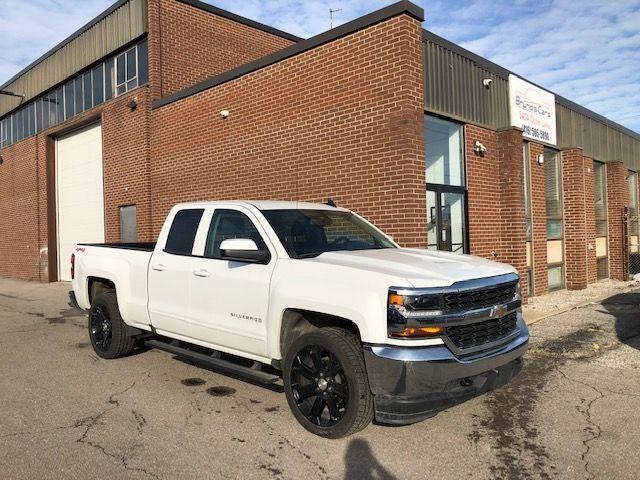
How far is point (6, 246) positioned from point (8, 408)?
62.0 ft

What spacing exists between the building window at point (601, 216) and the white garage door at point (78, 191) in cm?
1403

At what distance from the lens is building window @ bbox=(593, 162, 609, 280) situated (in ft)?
48.8

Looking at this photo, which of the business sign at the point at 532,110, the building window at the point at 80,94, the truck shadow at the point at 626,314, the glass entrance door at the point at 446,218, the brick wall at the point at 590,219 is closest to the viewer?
the truck shadow at the point at 626,314

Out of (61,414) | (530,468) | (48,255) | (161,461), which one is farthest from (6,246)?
(530,468)

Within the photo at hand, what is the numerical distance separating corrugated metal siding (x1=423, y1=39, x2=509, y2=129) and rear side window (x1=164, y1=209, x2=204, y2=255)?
454cm

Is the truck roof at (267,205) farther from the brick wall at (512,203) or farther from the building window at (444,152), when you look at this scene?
the brick wall at (512,203)

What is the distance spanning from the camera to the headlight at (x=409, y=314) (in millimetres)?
3752

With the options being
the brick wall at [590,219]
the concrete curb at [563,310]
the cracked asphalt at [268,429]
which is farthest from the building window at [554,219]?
the cracked asphalt at [268,429]

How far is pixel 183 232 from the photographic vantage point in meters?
5.76

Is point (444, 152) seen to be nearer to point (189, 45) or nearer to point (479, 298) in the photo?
point (479, 298)

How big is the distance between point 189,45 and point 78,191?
6.44 m

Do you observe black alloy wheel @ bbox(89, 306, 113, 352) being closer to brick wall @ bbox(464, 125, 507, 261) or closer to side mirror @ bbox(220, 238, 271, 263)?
side mirror @ bbox(220, 238, 271, 263)

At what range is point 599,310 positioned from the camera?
970 centimetres

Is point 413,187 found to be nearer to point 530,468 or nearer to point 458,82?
point 458,82
